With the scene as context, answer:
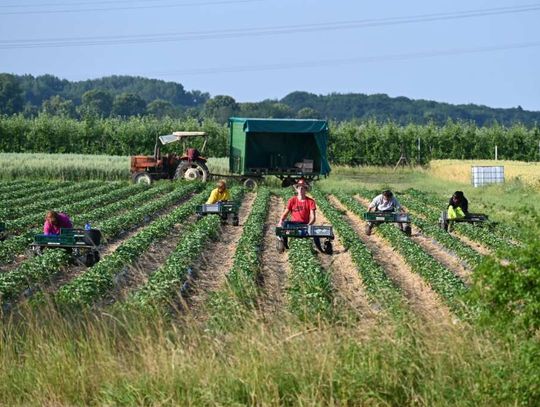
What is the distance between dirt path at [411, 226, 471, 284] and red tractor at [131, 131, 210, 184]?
1612 centimetres

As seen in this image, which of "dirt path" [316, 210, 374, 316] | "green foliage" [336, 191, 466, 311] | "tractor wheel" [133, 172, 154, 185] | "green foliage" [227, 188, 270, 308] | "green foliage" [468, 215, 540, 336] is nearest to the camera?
"green foliage" [468, 215, 540, 336]

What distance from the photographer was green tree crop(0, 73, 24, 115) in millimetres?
119125

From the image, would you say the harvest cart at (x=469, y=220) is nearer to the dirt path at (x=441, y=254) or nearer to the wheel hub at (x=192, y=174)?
the dirt path at (x=441, y=254)

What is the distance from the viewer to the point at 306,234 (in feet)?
67.4

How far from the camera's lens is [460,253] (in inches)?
795

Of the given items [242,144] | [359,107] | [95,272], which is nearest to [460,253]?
[95,272]

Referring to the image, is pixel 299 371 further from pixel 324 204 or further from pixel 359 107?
pixel 359 107

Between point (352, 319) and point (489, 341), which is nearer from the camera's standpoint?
point (489, 341)

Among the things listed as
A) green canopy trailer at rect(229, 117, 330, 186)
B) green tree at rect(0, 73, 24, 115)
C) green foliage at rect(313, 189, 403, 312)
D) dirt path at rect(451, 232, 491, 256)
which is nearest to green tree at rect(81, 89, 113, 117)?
green tree at rect(0, 73, 24, 115)

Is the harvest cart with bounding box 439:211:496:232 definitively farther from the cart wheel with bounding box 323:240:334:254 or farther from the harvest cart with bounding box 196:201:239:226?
the cart wheel with bounding box 323:240:334:254

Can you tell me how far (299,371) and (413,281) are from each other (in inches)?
369

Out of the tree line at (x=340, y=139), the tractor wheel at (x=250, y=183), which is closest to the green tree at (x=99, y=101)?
the tree line at (x=340, y=139)

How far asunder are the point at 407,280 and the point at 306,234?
329cm

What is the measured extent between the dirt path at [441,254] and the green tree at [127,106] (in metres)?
112
